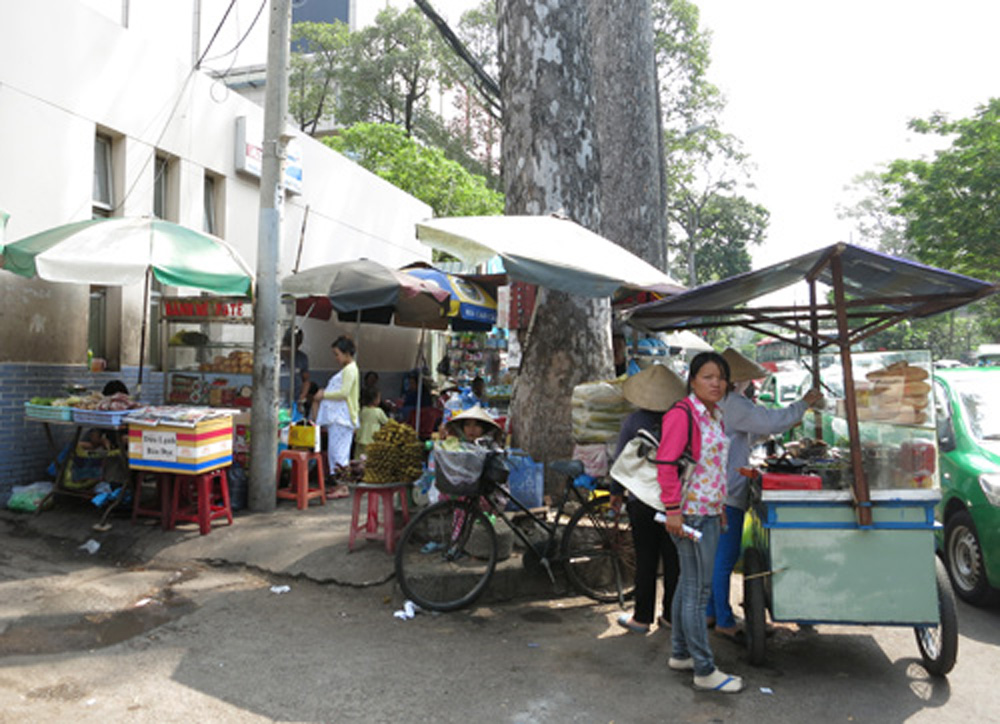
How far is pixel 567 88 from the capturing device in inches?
278

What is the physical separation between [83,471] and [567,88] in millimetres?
6009

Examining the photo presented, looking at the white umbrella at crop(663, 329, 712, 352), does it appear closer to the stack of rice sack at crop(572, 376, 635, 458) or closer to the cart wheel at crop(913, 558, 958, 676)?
the stack of rice sack at crop(572, 376, 635, 458)

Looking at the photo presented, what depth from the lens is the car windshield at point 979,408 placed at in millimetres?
5957

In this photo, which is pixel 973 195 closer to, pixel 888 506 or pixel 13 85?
pixel 888 506

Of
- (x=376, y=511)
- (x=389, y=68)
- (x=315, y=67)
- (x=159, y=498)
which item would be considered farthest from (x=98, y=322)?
(x=315, y=67)

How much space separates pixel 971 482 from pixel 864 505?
2.17 metres

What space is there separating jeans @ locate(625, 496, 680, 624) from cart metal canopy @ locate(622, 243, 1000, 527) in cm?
121

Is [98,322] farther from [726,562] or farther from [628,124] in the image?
[628,124]

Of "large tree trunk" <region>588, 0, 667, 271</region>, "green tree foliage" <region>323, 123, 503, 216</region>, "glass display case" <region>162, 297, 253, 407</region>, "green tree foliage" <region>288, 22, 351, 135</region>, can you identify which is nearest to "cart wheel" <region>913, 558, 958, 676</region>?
"glass display case" <region>162, 297, 253, 407</region>

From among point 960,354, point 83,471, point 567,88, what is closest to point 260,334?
point 83,471

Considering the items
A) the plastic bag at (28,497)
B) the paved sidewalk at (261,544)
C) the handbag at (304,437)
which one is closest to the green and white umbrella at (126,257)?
the handbag at (304,437)

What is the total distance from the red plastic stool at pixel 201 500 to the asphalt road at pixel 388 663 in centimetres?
96

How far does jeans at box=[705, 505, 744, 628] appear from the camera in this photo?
4723 mm

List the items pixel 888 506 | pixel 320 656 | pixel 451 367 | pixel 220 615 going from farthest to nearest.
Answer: pixel 451 367
pixel 220 615
pixel 320 656
pixel 888 506
